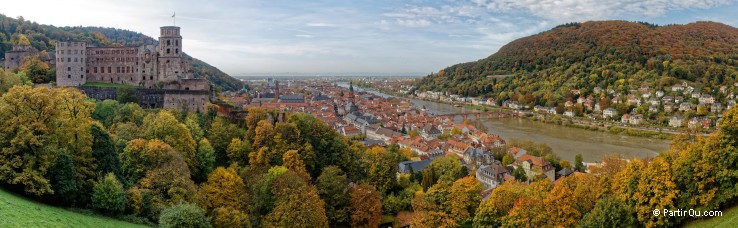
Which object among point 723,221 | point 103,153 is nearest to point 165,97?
point 103,153

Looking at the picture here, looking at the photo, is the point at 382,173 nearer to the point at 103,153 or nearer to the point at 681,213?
the point at 103,153

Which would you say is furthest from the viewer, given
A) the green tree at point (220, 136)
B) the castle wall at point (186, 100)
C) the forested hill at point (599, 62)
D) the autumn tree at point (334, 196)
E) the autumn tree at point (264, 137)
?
the forested hill at point (599, 62)

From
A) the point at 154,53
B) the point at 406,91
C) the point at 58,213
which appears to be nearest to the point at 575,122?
the point at 154,53

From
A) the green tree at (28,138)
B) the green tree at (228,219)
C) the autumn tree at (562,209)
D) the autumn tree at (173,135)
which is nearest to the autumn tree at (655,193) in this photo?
the autumn tree at (562,209)

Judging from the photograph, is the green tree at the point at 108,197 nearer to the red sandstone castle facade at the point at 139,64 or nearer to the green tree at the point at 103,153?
the green tree at the point at 103,153

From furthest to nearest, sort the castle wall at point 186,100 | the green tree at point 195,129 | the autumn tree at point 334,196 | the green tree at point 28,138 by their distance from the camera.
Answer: the castle wall at point 186,100 → the green tree at point 195,129 → the autumn tree at point 334,196 → the green tree at point 28,138

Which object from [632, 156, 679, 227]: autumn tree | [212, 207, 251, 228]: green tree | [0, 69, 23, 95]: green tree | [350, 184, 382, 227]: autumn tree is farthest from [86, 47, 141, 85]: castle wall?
[632, 156, 679, 227]: autumn tree
